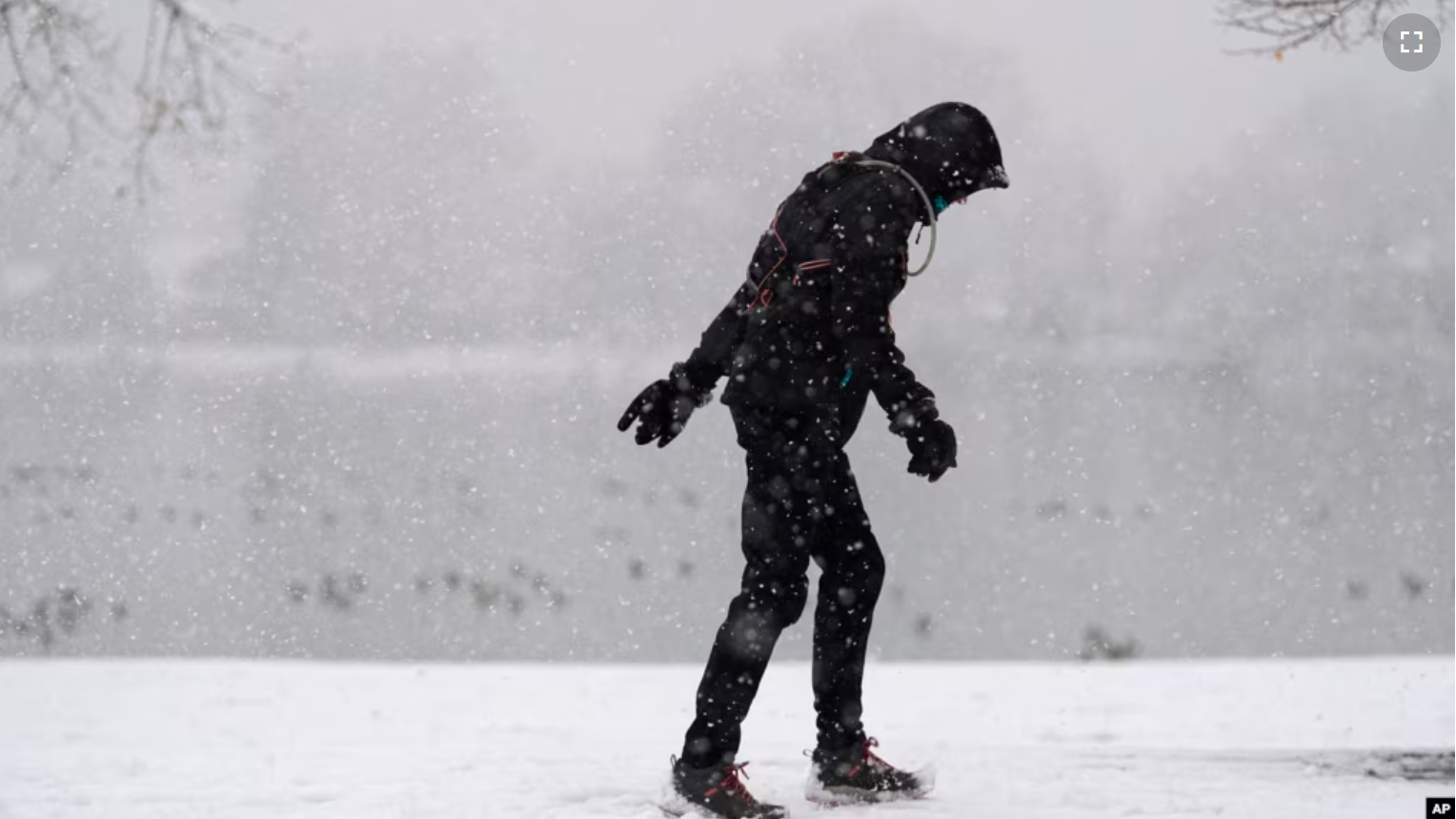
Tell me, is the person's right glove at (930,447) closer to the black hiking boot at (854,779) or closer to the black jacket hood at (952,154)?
the black jacket hood at (952,154)

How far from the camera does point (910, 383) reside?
11.0 feet

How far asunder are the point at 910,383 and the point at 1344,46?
239 cm

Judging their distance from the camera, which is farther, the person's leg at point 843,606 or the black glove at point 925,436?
the person's leg at point 843,606

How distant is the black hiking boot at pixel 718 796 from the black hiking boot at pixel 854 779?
232mm

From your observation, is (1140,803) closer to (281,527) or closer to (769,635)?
(769,635)

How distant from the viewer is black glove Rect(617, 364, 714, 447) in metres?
3.80

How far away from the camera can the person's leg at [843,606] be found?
359 centimetres

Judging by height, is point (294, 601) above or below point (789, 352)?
below

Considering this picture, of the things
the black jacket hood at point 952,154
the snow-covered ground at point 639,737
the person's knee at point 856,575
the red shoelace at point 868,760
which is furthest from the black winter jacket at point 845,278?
the snow-covered ground at point 639,737

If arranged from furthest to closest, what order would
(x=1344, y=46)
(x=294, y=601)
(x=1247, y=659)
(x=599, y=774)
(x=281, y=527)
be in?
1. (x=281, y=527)
2. (x=294, y=601)
3. (x=1247, y=659)
4. (x=1344, y=46)
5. (x=599, y=774)

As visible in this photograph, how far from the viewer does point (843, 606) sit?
3654mm

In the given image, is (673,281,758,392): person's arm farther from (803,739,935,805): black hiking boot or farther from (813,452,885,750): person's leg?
(803,739,935,805): black hiking boot

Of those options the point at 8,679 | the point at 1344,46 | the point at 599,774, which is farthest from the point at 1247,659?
the point at 8,679

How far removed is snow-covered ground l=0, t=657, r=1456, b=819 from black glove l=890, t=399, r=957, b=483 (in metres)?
0.90
